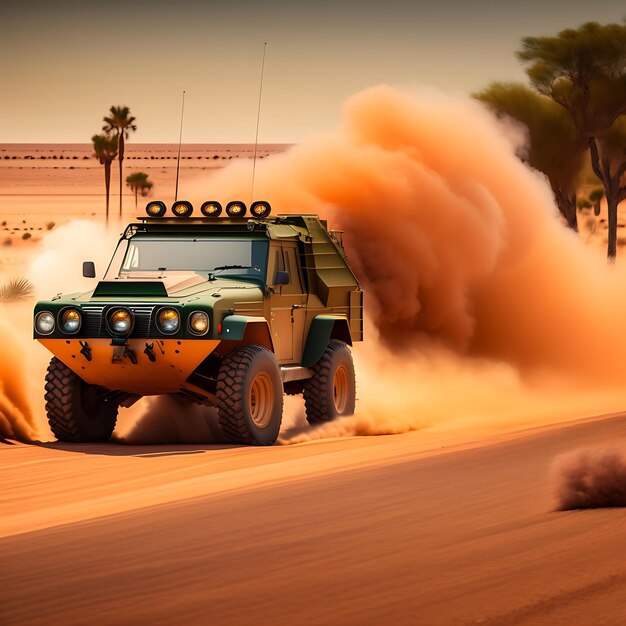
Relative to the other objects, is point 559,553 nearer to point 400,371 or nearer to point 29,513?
point 29,513

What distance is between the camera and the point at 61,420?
1317cm

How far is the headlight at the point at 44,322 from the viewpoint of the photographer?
495 inches

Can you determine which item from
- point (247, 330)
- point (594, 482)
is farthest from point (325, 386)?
point (594, 482)

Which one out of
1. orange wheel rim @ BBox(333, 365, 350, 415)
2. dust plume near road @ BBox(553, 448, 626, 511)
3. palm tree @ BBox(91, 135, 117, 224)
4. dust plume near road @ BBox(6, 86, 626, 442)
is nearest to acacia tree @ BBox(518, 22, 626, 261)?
palm tree @ BBox(91, 135, 117, 224)

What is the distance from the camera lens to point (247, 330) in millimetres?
13133

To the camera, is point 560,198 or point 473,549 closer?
point 473,549

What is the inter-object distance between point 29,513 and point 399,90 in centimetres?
1701

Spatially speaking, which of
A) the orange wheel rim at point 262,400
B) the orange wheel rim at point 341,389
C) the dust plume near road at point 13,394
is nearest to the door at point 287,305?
the orange wheel rim at point 262,400

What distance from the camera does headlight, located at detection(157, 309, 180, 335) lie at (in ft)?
40.3

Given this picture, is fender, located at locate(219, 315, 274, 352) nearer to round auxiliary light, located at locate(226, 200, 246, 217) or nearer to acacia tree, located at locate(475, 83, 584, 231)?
round auxiliary light, located at locate(226, 200, 246, 217)

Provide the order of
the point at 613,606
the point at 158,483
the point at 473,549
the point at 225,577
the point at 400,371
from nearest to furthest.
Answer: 1. the point at 613,606
2. the point at 225,577
3. the point at 473,549
4. the point at 158,483
5. the point at 400,371

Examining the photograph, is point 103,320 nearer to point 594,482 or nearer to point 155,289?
point 155,289

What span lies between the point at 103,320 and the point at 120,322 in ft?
0.56

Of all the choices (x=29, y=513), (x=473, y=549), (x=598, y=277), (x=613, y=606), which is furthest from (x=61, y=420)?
(x=598, y=277)
